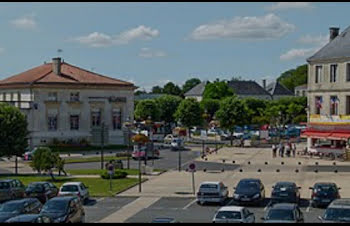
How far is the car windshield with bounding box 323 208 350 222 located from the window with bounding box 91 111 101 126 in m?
63.2

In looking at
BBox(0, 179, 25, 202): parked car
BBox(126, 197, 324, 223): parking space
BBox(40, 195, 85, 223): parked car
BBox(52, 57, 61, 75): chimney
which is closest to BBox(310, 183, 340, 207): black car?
BBox(126, 197, 324, 223): parking space

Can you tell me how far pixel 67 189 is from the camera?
36469 millimetres

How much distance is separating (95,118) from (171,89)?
351 feet

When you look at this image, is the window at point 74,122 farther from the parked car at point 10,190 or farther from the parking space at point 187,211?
the parking space at point 187,211

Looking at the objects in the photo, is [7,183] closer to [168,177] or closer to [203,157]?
[168,177]

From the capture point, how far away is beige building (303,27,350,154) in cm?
6669

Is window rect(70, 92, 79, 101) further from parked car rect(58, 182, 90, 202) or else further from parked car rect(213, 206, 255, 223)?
parked car rect(213, 206, 255, 223)

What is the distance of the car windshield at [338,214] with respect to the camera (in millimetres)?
24562

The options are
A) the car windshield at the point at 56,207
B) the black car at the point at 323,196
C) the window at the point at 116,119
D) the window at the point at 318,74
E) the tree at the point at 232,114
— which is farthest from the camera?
the tree at the point at 232,114

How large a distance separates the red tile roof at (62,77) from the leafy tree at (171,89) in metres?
100

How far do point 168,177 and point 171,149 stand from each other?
101 ft

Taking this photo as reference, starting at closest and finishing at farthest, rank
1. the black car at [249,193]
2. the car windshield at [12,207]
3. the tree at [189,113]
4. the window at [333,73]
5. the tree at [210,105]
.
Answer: the car windshield at [12,207] → the black car at [249,193] → the window at [333,73] → the tree at [189,113] → the tree at [210,105]

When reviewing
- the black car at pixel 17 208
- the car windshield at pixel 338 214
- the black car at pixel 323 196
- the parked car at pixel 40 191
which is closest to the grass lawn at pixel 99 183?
the parked car at pixel 40 191

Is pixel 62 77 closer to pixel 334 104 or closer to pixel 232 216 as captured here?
pixel 334 104
